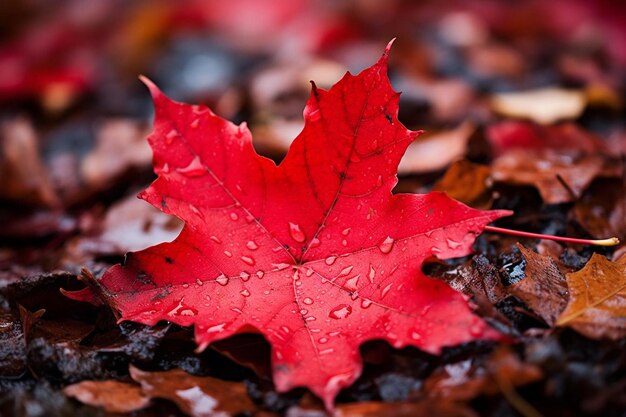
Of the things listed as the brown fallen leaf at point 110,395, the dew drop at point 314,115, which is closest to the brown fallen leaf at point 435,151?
the dew drop at point 314,115

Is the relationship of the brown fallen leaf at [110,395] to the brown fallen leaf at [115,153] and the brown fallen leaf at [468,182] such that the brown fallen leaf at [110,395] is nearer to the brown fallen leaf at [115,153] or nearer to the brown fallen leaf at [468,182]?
the brown fallen leaf at [468,182]

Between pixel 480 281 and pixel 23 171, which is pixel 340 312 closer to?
pixel 480 281

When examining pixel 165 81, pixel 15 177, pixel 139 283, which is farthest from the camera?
pixel 165 81

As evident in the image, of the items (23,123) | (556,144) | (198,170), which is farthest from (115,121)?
(556,144)

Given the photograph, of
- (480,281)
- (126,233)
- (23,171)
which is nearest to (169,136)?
(126,233)

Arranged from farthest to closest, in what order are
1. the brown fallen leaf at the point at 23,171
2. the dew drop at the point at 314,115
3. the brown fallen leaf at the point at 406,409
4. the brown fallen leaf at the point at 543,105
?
the brown fallen leaf at the point at 543,105
the brown fallen leaf at the point at 23,171
the dew drop at the point at 314,115
the brown fallen leaf at the point at 406,409

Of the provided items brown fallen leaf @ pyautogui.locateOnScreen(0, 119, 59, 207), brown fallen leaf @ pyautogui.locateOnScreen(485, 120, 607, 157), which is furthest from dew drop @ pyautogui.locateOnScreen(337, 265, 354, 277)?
brown fallen leaf @ pyautogui.locateOnScreen(0, 119, 59, 207)

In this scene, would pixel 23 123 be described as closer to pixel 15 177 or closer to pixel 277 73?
pixel 15 177
